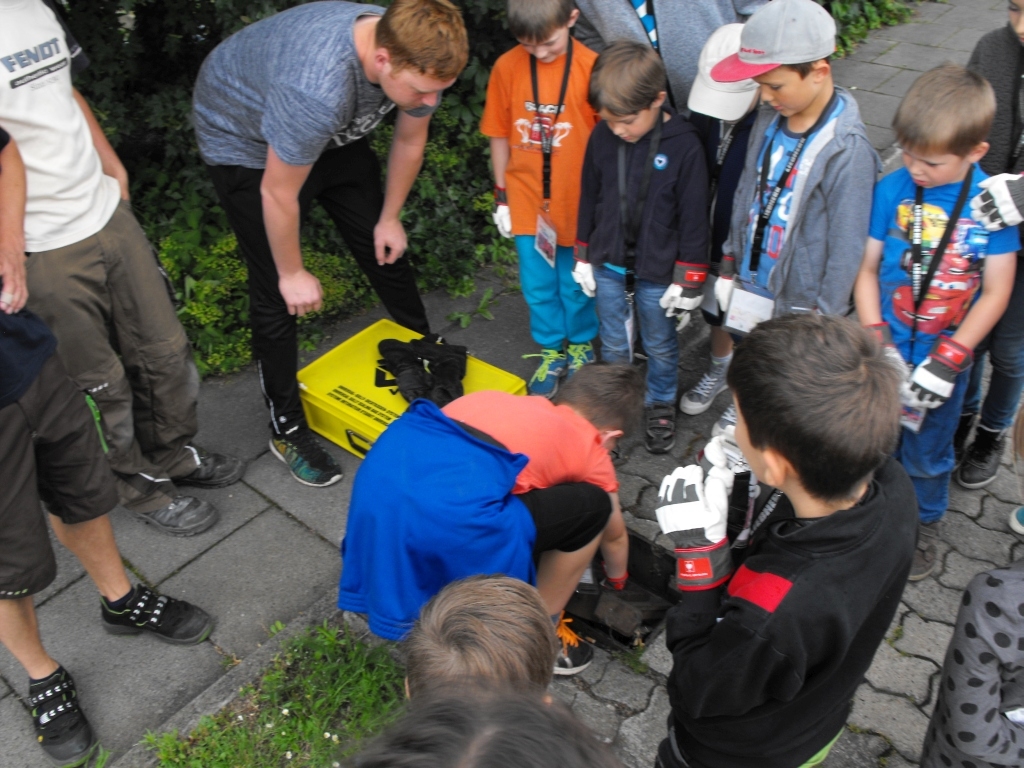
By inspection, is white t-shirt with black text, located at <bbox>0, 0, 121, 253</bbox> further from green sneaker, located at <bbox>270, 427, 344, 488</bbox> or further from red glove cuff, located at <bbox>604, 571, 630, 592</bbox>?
red glove cuff, located at <bbox>604, 571, 630, 592</bbox>

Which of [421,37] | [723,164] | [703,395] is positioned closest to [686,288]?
[723,164]

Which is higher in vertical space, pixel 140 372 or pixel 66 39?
pixel 66 39

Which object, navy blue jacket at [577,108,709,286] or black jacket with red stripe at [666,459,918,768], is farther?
navy blue jacket at [577,108,709,286]

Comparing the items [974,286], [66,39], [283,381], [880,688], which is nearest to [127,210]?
[66,39]

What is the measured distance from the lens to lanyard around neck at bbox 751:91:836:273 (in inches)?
100

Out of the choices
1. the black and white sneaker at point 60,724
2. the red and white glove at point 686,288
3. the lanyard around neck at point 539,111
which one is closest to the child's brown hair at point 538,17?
the lanyard around neck at point 539,111

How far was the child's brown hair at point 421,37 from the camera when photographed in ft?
8.02

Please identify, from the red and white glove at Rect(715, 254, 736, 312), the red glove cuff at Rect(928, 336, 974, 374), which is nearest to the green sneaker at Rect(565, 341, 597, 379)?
the red and white glove at Rect(715, 254, 736, 312)

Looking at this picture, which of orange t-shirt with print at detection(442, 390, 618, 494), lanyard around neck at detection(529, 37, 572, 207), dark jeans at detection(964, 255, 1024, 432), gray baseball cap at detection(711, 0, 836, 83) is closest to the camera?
orange t-shirt with print at detection(442, 390, 618, 494)

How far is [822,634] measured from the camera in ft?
4.66

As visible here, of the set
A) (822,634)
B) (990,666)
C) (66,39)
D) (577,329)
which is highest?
(66,39)

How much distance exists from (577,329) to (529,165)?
2.69 ft

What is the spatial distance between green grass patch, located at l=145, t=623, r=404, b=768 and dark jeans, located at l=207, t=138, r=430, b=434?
1.07 metres

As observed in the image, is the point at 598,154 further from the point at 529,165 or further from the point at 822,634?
the point at 822,634
